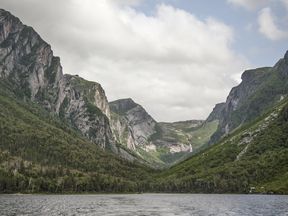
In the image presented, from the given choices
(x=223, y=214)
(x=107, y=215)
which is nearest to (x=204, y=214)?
(x=223, y=214)

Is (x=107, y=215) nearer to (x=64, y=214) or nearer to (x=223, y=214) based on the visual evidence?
(x=64, y=214)

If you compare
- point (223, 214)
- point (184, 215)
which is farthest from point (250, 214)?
point (184, 215)

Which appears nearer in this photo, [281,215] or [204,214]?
[281,215]

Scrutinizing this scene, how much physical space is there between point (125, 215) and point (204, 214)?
26305 millimetres

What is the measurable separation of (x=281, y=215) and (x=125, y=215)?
159 ft

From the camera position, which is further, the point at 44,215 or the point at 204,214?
the point at 204,214

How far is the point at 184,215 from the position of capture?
465ft

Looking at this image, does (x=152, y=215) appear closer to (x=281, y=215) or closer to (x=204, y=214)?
(x=204, y=214)

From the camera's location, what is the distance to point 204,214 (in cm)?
14600

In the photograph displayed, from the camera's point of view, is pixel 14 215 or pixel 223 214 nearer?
pixel 14 215

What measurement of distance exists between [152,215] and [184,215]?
10.3 meters

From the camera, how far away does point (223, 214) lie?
146m

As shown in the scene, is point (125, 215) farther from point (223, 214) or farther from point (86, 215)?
point (223, 214)

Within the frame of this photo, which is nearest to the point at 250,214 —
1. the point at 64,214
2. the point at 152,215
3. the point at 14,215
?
the point at 152,215
